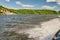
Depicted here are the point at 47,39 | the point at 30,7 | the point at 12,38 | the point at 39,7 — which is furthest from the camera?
the point at 30,7

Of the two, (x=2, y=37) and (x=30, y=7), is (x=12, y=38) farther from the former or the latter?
(x=30, y=7)

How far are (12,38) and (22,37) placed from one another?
0.42 metres

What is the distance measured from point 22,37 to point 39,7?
4687mm

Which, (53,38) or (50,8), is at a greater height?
(50,8)

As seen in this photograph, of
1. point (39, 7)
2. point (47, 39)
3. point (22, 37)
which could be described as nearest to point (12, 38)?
point (22, 37)

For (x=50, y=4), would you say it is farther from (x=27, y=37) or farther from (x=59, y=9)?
(x=27, y=37)

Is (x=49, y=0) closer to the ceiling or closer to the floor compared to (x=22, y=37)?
closer to the ceiling

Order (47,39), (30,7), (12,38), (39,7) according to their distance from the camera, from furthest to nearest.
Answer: (30,7) → (39,7) → (12,38) → (47,39)

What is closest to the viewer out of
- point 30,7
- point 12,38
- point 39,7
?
point 12,38

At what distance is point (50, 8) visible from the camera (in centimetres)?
1173

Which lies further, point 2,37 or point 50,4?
point 50,4

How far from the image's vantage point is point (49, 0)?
38.1ft

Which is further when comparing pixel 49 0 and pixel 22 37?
pixel 49 0

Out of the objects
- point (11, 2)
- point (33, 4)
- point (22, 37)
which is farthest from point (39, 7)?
point (22, 37)
